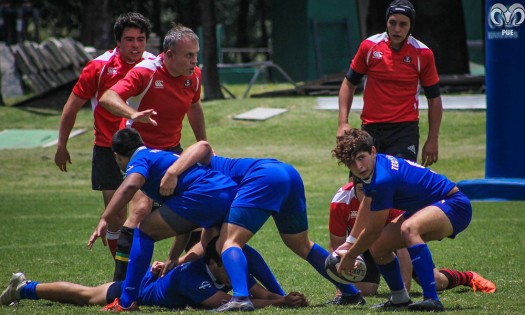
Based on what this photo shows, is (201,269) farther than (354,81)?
No

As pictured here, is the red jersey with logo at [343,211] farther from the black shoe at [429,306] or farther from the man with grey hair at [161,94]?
the man with grey hair at [161,94]

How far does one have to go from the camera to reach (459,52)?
24922 millimetres

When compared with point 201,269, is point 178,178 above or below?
above

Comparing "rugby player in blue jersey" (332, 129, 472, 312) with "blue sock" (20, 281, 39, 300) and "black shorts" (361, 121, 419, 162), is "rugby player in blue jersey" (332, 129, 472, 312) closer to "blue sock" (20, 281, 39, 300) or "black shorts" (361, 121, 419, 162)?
"black shorts" (361, 121, 419, 162)

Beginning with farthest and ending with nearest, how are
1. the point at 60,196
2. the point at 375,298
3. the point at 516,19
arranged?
the point at 60,196 → the point at 516,19 → the point at 375,298

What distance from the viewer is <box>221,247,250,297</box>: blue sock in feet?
22.6

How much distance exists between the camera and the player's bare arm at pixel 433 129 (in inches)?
354

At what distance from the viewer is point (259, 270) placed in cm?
750

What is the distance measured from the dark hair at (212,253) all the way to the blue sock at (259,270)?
8.5 inches

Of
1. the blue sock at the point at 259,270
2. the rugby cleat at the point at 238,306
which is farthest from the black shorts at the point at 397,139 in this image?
the rugby cleat at the point at 238,306

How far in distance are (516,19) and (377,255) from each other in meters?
7.42

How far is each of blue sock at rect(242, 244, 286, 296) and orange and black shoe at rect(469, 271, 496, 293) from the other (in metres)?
1.57

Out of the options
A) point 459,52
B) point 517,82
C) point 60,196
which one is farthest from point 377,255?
point 459,52

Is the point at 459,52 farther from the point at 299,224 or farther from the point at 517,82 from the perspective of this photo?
the point at 299,224
